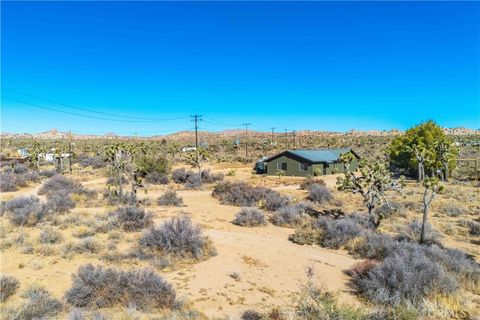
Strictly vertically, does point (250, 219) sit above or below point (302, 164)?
below

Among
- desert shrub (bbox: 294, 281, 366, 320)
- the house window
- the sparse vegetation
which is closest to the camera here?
desert shrub (bbox: 294, 281, 366, 320)

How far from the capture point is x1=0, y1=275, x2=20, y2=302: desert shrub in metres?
8.22

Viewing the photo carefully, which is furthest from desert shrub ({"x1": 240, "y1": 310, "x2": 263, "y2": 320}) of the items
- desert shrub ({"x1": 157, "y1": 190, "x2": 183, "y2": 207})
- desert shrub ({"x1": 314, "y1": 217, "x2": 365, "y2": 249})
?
desert shrub ({"x1": 157, "y1": 190, "x2": 183, "y2": 207})

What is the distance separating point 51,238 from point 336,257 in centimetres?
1045

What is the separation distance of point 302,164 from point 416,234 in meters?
26.0

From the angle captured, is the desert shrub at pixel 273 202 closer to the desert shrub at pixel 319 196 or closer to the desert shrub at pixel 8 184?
the desert shrub at pixel 319 196

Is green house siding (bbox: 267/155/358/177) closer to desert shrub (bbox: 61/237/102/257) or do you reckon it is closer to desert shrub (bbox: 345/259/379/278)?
desert shrub (bbox: 345/259/379/278)

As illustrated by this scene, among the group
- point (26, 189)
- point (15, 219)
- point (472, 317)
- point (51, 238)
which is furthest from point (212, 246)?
point (26, 189)

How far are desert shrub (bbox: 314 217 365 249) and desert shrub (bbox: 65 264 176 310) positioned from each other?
23.8 ft

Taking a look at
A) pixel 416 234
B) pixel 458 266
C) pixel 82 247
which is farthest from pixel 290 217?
pixel 82 247

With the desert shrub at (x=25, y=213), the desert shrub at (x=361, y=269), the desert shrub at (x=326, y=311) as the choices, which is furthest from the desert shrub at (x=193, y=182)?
the desert shrub at (x=326, y=311)

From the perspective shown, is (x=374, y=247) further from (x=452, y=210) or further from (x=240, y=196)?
(x=240, y=196)

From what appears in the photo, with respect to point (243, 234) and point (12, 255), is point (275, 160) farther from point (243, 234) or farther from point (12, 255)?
point (12, 255)

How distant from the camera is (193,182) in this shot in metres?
31.6
